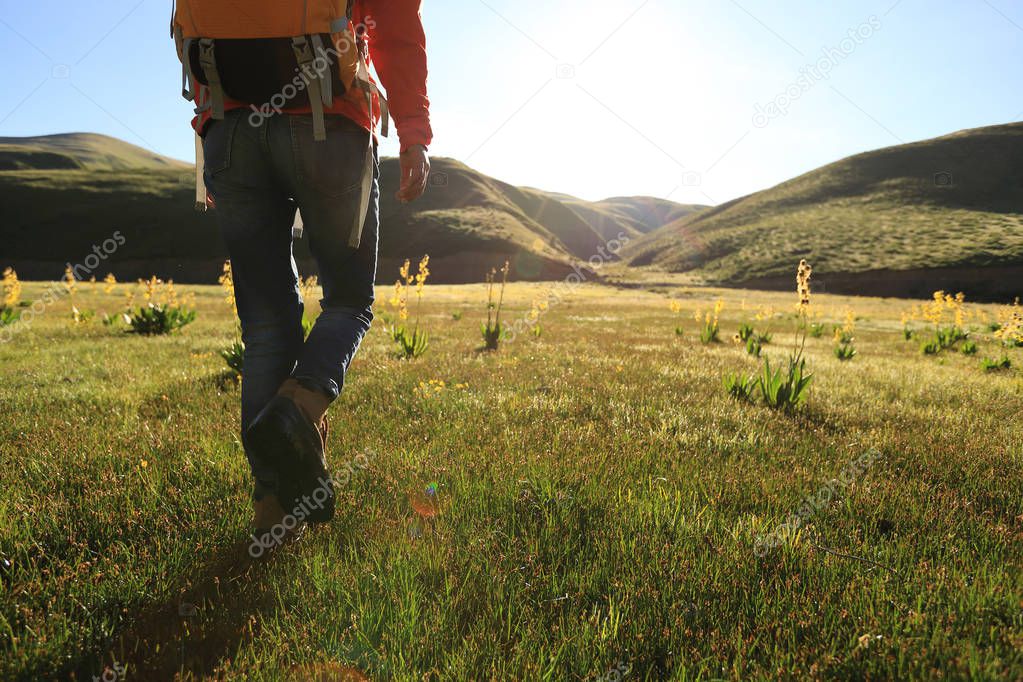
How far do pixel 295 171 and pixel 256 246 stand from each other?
414 mm

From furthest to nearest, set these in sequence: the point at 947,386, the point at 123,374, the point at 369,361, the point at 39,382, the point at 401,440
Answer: the point at 369,361, the point at 947,386, the point at 123,374, the point at 39,382, the point at 401,440

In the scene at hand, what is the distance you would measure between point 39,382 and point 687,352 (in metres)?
10.0

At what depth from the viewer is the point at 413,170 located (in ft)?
8.01

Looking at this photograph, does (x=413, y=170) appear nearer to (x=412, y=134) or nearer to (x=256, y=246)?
(x=412, y=134)

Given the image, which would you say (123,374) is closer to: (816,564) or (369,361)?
(369,361)

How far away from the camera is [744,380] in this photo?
216 inches

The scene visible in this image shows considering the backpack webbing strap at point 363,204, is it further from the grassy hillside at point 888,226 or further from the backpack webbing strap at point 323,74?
the grassy hillside at point 888,226

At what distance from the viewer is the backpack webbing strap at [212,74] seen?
1.91 meters

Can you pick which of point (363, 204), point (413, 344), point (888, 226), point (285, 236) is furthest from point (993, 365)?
point (888, 226)

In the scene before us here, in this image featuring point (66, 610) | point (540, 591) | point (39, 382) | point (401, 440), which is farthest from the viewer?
point (39, 382)

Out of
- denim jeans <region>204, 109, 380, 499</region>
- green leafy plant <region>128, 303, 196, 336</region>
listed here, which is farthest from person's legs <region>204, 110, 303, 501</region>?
green leafy plant <region>128, 303, 196, 336</region>

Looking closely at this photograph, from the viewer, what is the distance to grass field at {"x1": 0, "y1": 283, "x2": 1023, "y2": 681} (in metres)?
1.50

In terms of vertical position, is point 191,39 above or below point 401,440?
above

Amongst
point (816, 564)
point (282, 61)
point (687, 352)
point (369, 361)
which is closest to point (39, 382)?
point (369, 361)
